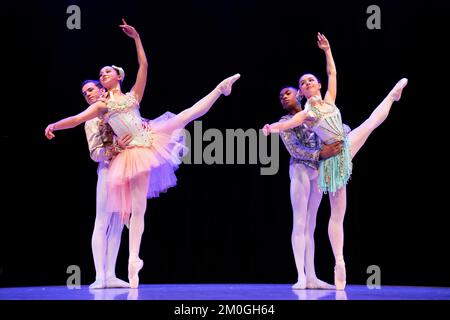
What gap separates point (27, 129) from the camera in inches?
192

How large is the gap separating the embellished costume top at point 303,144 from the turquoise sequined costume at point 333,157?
6.4 inches

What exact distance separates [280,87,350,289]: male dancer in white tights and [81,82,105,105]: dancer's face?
1.22 meters

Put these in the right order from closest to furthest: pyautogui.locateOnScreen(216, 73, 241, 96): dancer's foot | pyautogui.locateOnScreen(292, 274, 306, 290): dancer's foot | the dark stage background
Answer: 1. pyautogui.locateOnScreen(292, 274, 306, 290): dancer's foot
2. pyautogui.locateOnScreen(216, 73, 241, 96): dancer's foot
3. the dark stage background

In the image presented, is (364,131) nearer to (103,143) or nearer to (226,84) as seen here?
(226,84)

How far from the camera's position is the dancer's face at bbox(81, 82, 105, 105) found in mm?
4023

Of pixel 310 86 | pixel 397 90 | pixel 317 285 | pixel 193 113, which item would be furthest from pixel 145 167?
pixel 397 90

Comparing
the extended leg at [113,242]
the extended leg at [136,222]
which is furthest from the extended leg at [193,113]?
the extended leg at [113,242]

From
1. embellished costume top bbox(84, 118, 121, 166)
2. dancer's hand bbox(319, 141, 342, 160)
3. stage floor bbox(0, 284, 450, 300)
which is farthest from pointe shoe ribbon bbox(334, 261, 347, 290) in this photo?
embellished costume top bbox(84, 118, 121, 166)

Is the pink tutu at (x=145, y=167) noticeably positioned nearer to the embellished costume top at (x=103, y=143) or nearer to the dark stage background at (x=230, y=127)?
the embellished costume top at (x=103, y=143)

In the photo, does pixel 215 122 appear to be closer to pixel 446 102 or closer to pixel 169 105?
pixel 169 105

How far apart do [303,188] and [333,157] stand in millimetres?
295

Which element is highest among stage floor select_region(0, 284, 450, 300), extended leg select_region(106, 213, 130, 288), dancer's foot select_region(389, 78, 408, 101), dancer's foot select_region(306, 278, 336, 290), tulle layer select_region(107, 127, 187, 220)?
dancer's foot select_region(389, 78, 408, 101)

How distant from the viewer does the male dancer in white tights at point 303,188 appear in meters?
3.91

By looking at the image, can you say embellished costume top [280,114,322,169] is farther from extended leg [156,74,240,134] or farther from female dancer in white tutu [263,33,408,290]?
extended leg [156,74,240,134]
